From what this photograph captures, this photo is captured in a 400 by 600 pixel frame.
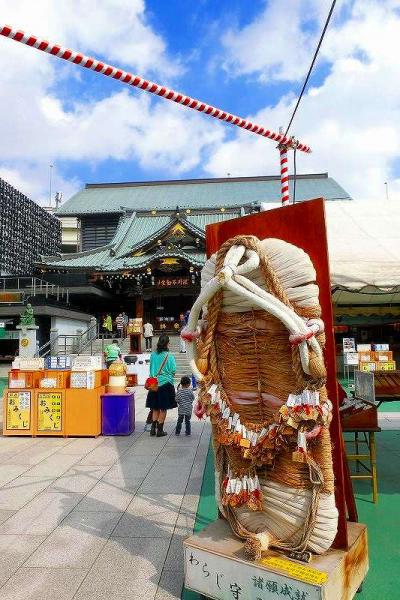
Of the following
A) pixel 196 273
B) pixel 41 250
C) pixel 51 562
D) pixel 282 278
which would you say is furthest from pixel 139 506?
pixel 41 250

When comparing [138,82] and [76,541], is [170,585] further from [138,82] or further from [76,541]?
[138,82]

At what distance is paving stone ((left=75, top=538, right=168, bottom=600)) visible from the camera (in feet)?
9.08

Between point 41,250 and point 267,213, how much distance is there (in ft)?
90.5

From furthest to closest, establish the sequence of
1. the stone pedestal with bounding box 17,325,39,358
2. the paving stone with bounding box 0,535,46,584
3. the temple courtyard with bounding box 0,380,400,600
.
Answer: the stone pedestal with bounding box 17,325,39,358 → the paving stone with bounding box 0,535,46,584 → the temple courtyard with bounding box 0,380,400,600

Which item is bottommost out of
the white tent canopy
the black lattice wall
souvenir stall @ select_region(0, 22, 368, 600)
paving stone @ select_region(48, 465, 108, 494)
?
paving stone @ select_region(48, 465, 108, 494)

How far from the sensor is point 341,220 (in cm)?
398

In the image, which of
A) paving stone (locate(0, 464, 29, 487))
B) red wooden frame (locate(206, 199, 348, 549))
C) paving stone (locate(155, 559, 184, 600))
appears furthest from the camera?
paving stone (locate(0, 464, 29, 487))

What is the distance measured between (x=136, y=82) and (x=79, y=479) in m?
4.50

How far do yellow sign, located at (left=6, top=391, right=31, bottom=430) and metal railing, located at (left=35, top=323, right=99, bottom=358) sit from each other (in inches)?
442

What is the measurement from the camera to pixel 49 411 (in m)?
7.27

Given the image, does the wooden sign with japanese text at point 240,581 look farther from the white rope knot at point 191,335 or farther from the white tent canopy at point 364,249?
the white tent canopy at point 364,249

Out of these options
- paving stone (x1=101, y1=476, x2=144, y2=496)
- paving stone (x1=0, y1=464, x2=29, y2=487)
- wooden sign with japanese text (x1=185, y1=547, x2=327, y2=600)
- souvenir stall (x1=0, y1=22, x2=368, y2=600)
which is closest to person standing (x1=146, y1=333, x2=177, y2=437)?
A: paving stone (x1=101, y1=476, x2=144, y2=496)

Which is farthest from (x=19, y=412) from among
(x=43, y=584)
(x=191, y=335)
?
(x=191, y=335)

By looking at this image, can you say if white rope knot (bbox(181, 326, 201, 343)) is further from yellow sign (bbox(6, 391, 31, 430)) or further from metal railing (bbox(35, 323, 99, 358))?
metal railing (bbox(35, 323, 99, 358))
